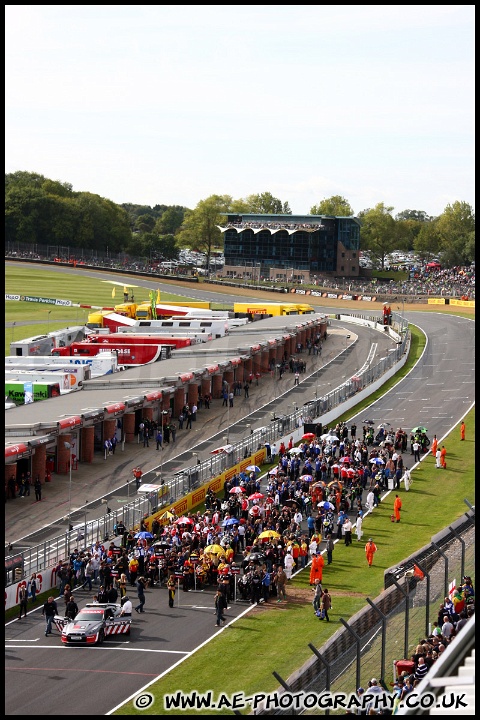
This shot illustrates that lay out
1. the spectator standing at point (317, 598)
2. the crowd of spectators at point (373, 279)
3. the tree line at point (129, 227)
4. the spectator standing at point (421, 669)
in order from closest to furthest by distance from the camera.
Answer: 1. the spectator standing at point (421, 669)
2. the spectator standing at point (317, 598)
3. the crowd of spectators at point (373, 279)
4. the tree line at point (129, 227)

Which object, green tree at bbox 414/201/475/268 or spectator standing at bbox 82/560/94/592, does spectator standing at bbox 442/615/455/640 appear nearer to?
spectator standing at bbox 82/560/94/592

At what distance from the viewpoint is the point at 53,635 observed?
84.2 feet

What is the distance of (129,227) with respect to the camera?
570 ft

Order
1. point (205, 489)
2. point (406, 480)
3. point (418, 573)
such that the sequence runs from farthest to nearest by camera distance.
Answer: point (406, 480)
point (205, 489)
point (418, 573)

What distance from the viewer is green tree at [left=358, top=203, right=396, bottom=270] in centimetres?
17450

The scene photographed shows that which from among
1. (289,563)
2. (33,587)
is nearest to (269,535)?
(289,563)

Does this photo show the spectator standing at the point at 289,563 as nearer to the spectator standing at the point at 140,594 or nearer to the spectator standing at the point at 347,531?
the spectator standing at the point at 347,531

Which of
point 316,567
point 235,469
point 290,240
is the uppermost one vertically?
point 290,240

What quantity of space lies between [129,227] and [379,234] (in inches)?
1576

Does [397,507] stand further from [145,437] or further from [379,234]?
[379,234]

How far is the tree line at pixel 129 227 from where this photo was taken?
14800cm

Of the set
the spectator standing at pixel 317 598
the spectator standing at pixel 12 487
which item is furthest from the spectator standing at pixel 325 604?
the spectator standing at pixel 12 487

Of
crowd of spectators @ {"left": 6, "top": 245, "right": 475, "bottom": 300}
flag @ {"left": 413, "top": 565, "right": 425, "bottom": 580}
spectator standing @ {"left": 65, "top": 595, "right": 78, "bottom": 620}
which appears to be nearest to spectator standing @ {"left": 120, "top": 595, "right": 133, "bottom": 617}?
spectator standing @ {"left": 65, "top": 595, "right": 78, "bottom": 620}

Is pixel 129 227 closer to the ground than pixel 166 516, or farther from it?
farther from it
